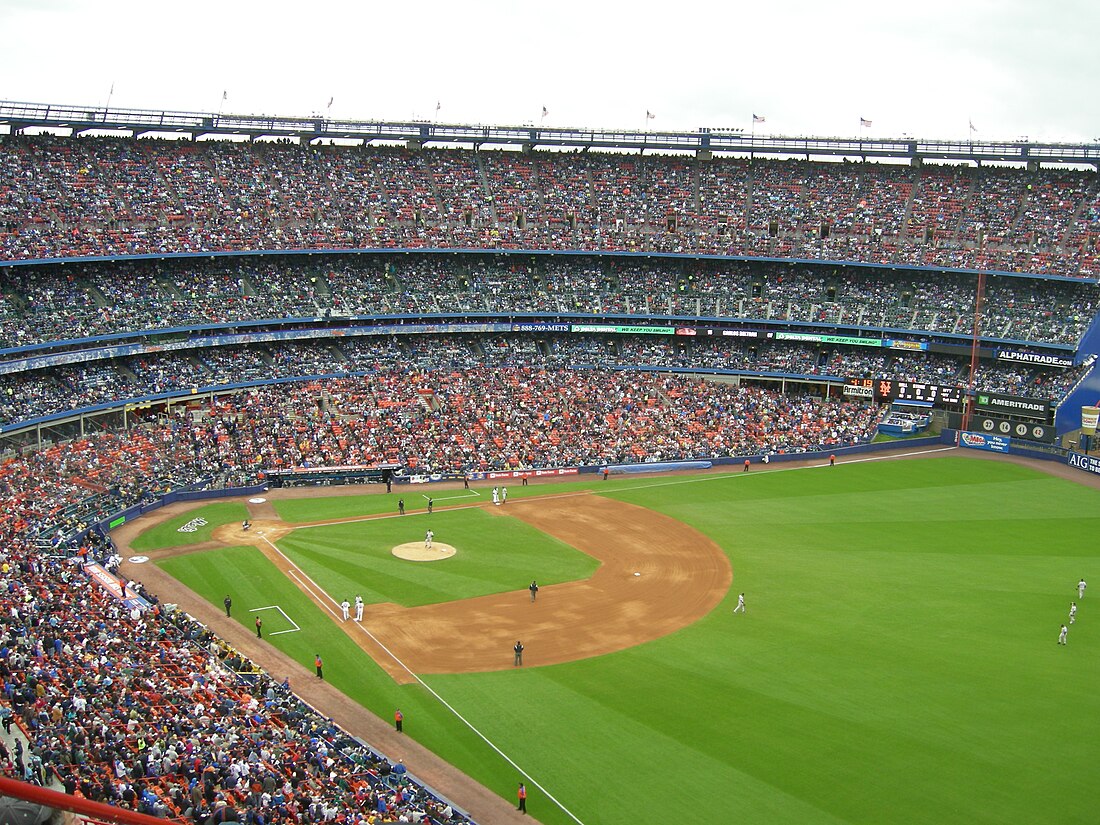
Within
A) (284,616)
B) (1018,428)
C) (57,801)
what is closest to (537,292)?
(1018,428)

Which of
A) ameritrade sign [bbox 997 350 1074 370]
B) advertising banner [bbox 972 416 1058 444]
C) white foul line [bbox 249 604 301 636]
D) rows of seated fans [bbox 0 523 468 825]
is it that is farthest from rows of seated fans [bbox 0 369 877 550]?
rows of seated fans [bbox 0 523 468 825]

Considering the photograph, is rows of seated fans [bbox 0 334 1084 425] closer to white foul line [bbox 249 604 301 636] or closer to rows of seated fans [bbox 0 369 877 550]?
rows of seated fans [bbox 0 369 877 550]

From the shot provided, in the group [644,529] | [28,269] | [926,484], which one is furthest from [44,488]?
[926,484]

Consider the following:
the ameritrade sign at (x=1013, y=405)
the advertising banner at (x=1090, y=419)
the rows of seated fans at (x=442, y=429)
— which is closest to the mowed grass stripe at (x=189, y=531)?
the rows of seated fans at (x=442, y=429)

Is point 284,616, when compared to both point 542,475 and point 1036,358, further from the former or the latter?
point 1036,358

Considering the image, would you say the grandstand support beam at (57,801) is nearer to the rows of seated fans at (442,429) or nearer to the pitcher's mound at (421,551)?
the pitcher's mound at (421,551)
